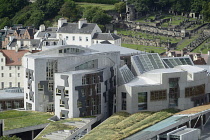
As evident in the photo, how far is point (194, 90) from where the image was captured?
106 metres

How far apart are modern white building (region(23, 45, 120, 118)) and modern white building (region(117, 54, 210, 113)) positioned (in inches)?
87.4

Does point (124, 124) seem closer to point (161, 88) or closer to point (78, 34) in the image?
point (161, 88)

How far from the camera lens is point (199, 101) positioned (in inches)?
4193

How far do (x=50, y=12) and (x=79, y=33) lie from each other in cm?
3389

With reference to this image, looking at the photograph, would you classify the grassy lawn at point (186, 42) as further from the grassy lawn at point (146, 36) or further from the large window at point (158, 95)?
the large window at point (158, 95)

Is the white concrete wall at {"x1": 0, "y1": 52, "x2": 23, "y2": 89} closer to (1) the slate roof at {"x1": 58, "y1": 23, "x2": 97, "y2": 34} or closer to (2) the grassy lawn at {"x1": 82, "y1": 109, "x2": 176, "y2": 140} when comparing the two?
(1) the slate roof at {"x1": 58, "y1": 23, "x2": 97, "y2": 34}

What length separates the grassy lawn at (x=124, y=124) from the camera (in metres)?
88.1

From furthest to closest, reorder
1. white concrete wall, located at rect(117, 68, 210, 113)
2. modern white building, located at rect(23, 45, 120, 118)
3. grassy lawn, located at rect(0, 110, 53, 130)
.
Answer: white concrete wall, located at rect(117, 68, 210, 113), modern white building, located at rect(23, 45, 120, 118), grassy lawn, located at rect(0, 110, 53, 130)

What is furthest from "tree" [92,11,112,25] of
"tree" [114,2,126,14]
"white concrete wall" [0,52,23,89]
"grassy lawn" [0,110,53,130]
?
"grassy lawn" [0,110,53,130]

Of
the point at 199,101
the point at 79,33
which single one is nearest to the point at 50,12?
the point at 79,33

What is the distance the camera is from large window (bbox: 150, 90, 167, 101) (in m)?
102

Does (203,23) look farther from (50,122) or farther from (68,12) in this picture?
(50,122)

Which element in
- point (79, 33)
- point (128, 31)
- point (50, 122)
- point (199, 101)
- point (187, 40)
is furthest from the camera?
point (128, 31)

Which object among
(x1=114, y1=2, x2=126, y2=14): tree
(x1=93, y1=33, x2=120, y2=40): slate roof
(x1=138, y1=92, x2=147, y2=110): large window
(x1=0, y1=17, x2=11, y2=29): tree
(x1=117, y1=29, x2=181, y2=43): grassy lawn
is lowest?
(x1=138, y1=92, x2=147, y2=110): large window
